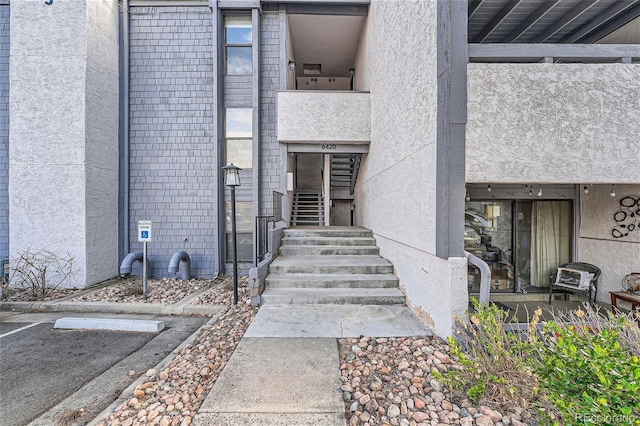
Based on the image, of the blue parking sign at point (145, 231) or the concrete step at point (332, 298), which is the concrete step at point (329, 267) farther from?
the blue parking sign at point (145, 231)

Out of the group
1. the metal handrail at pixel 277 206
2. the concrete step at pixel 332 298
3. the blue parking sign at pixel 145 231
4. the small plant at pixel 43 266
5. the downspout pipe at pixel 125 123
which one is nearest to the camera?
the concrete step at pixel 332 298

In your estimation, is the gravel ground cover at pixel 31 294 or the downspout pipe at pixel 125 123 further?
the downspout pipe at pixel 125 123

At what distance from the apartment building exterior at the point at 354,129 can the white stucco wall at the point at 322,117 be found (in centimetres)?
4

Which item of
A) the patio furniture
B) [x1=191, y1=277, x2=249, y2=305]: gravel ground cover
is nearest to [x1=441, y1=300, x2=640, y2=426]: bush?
the patio furniture

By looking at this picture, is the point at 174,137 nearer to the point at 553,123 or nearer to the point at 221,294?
the point at 221,294

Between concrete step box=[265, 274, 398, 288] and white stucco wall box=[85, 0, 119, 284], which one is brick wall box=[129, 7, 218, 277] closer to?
white stucco wall box=[85, 0, 119, 284]

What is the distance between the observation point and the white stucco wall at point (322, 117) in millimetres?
6777

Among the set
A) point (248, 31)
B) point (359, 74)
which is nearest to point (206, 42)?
point (248, 31)

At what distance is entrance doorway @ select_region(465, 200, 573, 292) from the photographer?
16.6ft

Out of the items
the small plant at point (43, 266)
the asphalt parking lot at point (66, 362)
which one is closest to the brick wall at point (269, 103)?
the asphalt parking lot at point (66, 362)

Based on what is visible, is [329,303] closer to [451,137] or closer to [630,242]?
[451,137]

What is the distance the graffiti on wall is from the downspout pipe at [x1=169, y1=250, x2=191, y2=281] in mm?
8575

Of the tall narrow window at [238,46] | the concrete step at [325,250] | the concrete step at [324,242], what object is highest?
the tall narrow window at [238,46]

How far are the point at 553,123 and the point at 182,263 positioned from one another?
24.6 ft
